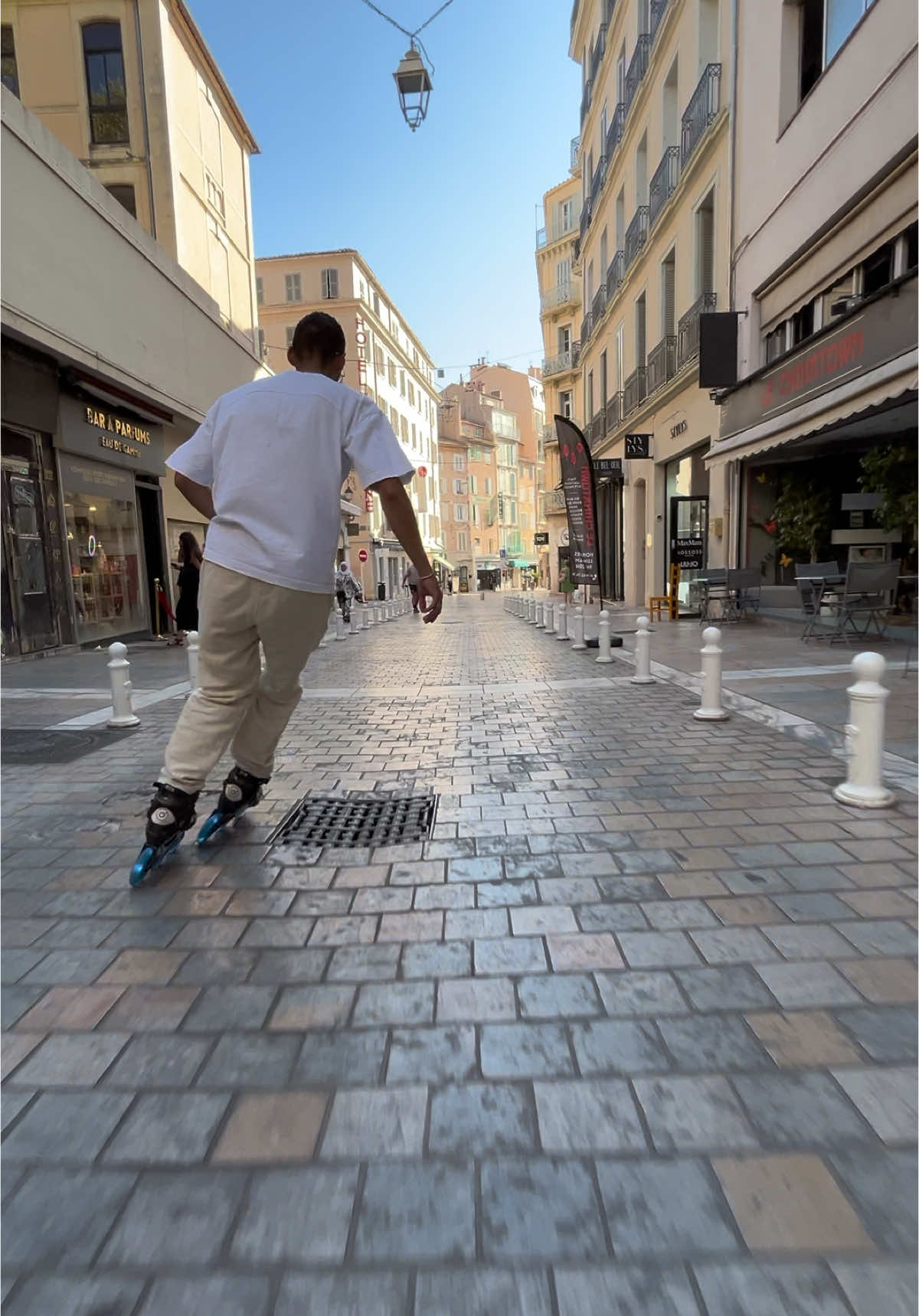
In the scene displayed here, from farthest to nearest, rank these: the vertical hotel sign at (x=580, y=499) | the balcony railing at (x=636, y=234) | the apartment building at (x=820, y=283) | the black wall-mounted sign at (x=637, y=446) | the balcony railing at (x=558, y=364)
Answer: the balcony railing at (x=558, y=364)
the balcony railing at (x=636, y=234)
the black wall-mounted sign at (x=637, y=446)
the vertical hotel sign at (x=580, y=499)
the apartment building at (x=820, y=283)

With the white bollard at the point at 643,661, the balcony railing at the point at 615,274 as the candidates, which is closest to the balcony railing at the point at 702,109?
the balcony railing at the point at 615,274

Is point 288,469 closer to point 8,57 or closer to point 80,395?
point 80,395

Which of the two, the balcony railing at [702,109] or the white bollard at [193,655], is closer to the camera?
the white bollard at [193,655]

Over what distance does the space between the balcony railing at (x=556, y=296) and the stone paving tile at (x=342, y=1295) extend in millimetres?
43063

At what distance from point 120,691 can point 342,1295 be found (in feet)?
17.7

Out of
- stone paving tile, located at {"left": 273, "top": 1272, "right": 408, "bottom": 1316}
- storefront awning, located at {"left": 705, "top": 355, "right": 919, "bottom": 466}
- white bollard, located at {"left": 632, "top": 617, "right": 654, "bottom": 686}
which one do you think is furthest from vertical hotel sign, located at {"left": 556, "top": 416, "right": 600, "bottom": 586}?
stone paving tile, located at {"left": 273, "top": 1272, "right": 408, "bottom": 1316}

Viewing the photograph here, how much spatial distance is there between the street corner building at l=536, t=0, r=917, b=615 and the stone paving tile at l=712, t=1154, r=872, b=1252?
26.0 ft

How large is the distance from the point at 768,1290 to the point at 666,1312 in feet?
0.61

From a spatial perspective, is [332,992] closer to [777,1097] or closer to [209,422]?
[777,1097]

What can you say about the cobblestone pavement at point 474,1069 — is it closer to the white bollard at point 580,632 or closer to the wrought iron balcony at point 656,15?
the white bollard at point 580,632

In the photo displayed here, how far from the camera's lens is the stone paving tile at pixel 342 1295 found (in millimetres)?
1236

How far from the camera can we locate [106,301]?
12.3 meters

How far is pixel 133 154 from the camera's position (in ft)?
53.5

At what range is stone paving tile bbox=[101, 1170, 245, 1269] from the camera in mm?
1335
